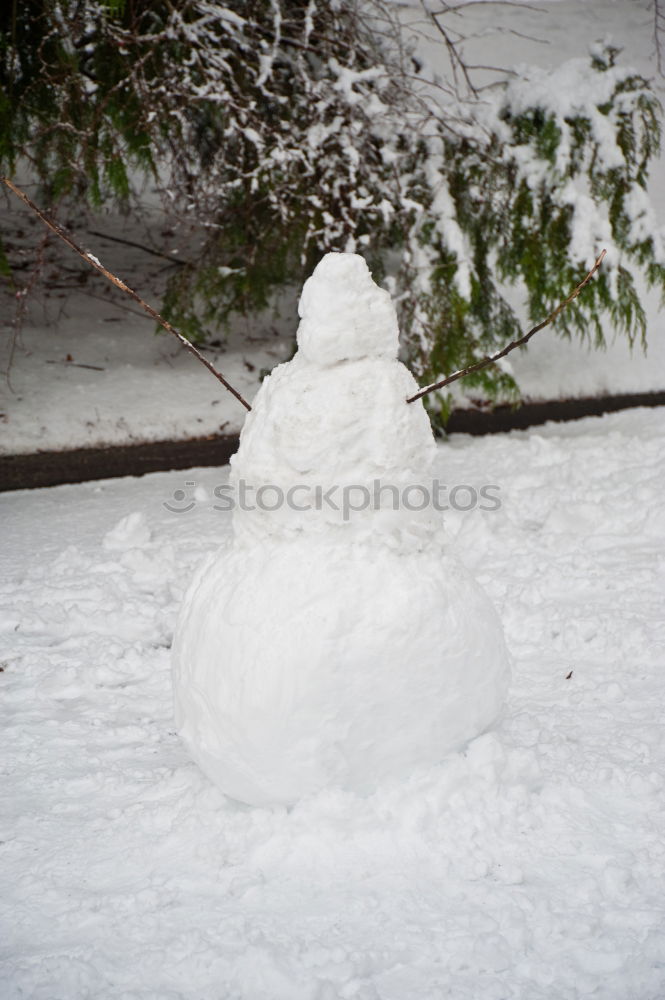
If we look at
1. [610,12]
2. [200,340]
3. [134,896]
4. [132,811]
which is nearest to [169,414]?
[200,340]

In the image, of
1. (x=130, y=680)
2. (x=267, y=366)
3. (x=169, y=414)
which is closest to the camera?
(x=130, y=680)

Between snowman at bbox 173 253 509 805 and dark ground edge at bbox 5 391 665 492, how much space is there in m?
2.86

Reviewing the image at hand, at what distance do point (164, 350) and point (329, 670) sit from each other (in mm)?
4113

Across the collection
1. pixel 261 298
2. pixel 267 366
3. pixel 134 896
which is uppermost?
pixel 261 298

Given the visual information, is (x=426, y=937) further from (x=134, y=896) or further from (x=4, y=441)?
(x=4, y=441)

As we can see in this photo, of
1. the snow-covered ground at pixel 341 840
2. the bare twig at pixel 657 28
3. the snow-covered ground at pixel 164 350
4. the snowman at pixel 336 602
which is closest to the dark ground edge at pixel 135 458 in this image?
the snow-covered ground at pixel 164 350

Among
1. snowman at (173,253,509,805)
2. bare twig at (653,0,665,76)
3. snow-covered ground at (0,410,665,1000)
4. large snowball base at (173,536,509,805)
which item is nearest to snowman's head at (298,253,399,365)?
snowman at (173,253,509,805)

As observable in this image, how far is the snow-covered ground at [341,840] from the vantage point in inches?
81.7

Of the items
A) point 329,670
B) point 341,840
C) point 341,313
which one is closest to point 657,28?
point 341,313

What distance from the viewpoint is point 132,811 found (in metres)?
2.65

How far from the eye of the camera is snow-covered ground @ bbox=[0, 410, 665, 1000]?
2076 mm

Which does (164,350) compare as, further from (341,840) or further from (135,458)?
(341,840)

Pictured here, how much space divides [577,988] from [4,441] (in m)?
4.09

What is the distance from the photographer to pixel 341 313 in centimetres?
248
